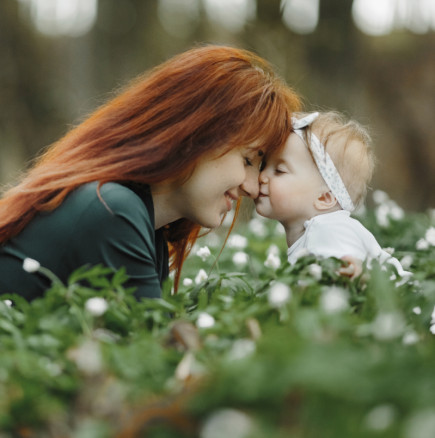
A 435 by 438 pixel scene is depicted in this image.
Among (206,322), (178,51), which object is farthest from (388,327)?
(178,51)

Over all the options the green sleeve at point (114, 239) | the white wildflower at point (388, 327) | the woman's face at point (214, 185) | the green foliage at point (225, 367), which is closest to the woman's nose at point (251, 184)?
the woman's face at point (214, 185)

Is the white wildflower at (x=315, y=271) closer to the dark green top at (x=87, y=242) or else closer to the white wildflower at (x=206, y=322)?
the white wildflower at (x=206, y=322)

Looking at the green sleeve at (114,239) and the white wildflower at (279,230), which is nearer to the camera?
the green sleeve at (114,239)

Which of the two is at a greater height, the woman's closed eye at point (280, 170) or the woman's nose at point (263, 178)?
the woman's closed eye at point (280, 170)

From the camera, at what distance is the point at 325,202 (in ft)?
9.36

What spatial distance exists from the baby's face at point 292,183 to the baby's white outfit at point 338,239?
11 cm

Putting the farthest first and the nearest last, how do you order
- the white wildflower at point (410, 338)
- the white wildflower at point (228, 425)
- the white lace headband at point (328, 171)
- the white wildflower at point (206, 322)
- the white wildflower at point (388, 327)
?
the white lace headband at point (328, 171) < the white wildflower at point (206, 322) < the white wildflower at point (410, 338) < the white wildflower at point (388, 327) < the white wildflower at point (228, 425)

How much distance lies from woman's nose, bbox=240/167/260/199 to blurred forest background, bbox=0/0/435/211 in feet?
20.7

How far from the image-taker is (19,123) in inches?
455

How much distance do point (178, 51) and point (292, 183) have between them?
9091mm

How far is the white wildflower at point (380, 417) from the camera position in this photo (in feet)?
3.14

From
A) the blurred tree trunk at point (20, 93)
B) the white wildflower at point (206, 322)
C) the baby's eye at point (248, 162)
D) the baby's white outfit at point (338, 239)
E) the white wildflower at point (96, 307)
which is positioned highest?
the white wildflower at point (96, 307)

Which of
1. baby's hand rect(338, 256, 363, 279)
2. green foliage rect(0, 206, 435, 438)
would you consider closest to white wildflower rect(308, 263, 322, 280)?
green foliage rect(0, 206, 435, 438)

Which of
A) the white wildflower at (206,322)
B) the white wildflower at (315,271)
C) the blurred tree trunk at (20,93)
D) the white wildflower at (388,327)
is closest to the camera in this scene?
the white wildflower at (388,327)
